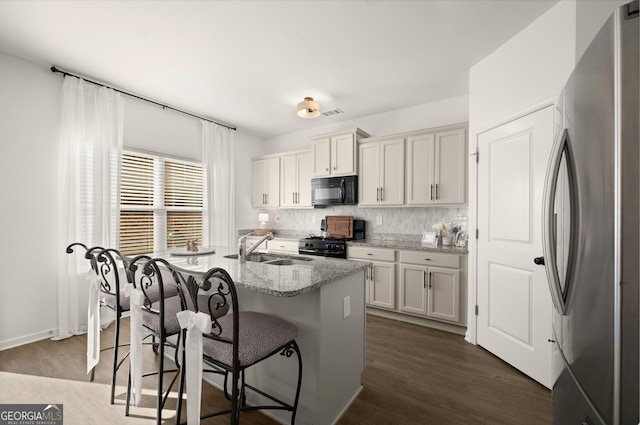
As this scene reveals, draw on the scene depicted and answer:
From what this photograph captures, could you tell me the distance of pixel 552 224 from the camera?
1089 millimetres

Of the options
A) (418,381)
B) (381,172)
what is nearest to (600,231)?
(418,381)

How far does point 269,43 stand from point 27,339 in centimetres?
373

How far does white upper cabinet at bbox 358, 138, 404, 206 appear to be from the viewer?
357 centimetres

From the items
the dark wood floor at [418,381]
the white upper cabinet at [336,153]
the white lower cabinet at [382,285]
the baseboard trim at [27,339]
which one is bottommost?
the dark wood floor at [418,381]

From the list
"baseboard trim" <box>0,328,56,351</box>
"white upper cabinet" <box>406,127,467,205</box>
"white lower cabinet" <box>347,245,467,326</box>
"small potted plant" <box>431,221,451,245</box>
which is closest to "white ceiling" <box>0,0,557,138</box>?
"white upper cabinet" <box>406,127,467,205</box>

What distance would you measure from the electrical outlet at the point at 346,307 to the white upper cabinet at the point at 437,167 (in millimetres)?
2101

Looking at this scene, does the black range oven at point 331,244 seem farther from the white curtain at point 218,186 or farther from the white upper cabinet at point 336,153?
the white curtain at point 218,186

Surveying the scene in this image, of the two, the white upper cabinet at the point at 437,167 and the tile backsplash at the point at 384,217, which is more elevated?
the white upper cabinet at the point at 437,167

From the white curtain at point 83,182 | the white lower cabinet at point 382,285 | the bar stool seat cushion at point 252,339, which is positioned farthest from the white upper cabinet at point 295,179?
the bar stool seat cushion at point 252,339

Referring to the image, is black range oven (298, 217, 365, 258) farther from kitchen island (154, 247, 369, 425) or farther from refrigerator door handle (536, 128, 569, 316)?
refrigerator door handle (536, 128, 569, 316)

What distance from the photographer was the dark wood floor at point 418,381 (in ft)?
5.55

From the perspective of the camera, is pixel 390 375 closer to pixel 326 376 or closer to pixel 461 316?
pixel 326 376

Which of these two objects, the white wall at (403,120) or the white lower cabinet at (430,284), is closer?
the white lower cabinet at (430,284)

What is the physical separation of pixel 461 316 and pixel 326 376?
6.63ft
